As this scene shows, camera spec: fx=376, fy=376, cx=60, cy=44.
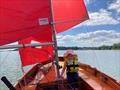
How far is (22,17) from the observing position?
7.93 m

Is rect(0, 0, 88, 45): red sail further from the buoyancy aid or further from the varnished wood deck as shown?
the varnished wood deck

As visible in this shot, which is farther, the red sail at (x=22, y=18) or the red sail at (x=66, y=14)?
the red sail at (x=66, y=14)

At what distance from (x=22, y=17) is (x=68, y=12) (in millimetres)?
1752

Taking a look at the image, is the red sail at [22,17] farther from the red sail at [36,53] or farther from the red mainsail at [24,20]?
the red sail at [36,53]

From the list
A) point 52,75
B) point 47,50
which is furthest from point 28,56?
point 52,75

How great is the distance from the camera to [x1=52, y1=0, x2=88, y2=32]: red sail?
360 inches

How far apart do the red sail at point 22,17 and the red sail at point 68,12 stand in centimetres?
116

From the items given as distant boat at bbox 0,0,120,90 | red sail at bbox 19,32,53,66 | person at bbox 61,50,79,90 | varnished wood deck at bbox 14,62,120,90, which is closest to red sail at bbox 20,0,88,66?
red sail at bbox 19,32,53,66

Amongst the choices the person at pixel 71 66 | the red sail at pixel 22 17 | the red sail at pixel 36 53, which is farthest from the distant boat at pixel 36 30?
the red sail at pixel 36 53

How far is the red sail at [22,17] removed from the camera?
7.76 metres

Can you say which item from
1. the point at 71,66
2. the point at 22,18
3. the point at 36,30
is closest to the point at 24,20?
the point at 22,18

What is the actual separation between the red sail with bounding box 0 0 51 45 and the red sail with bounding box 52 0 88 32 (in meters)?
1.16

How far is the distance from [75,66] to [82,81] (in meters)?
0.56

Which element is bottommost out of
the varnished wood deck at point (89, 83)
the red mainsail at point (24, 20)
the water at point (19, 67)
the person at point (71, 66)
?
the water at point (19, 67)
